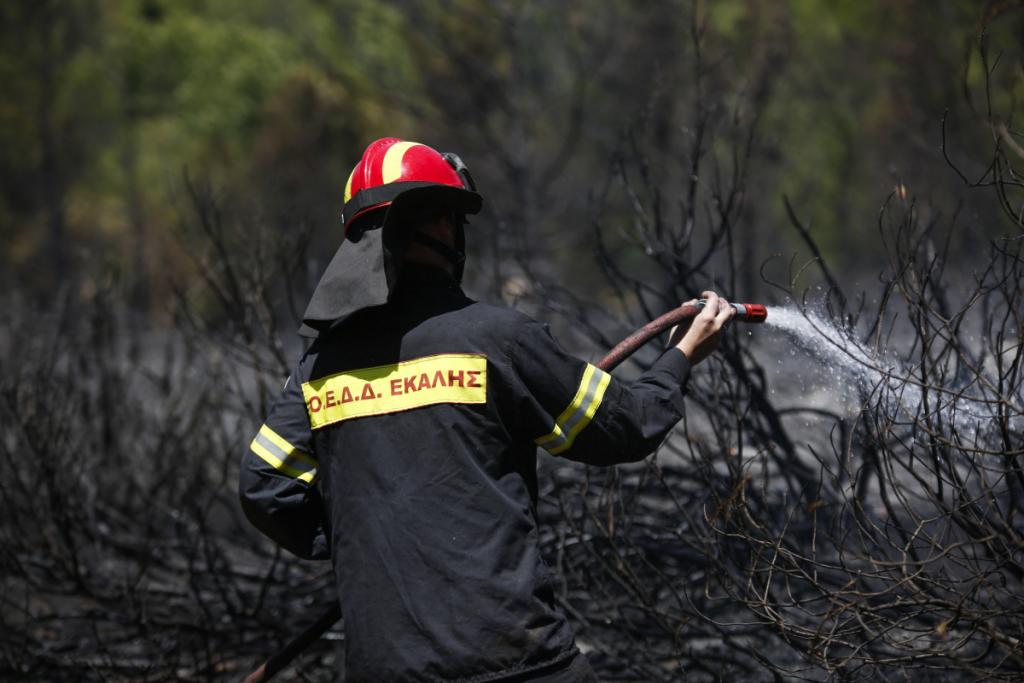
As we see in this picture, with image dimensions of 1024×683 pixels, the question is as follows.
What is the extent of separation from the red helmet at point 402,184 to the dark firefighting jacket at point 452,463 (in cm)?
23

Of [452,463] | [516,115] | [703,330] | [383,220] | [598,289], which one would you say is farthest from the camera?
[598,289]

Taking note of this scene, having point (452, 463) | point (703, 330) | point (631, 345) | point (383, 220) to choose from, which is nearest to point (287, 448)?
point (452, 463)

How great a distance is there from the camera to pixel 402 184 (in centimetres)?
304

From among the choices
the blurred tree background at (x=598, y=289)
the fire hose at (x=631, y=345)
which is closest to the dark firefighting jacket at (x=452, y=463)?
the fire hose at (x=631, y=345)

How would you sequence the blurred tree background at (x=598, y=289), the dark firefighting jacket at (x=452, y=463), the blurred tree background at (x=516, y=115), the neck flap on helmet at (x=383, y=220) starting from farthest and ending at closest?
the blurred tree background at (x=516, y=115) < the blurred tree background at (x=598, y=289) < the neck flap on helmet at (x=383, y=220) < the dark firefighting jacket at (x=452, y=463)

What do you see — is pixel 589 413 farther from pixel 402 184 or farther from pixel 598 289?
pixel 598 289

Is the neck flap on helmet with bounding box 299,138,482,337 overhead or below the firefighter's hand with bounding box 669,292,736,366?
overhead

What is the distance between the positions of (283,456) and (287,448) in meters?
0.03

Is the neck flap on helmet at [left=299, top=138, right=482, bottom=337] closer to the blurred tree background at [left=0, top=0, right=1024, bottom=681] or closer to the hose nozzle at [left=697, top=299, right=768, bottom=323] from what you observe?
the hose nozzle at [left=697, top=299, right=768, bottom=323]

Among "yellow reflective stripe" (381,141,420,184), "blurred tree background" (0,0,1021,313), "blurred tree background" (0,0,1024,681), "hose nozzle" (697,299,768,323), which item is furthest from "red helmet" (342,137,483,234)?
"blurred tree background" (0,0,1021,313)

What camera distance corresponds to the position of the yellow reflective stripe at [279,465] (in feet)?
10.1

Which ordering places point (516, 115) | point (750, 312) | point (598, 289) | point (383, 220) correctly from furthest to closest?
point (598, 289)
point (516, 115)
point (750, 312)
point (383, 220)

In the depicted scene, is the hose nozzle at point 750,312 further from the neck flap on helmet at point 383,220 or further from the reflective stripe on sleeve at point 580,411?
the neck flap on helmet at point 383,220

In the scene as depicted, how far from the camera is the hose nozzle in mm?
3311
